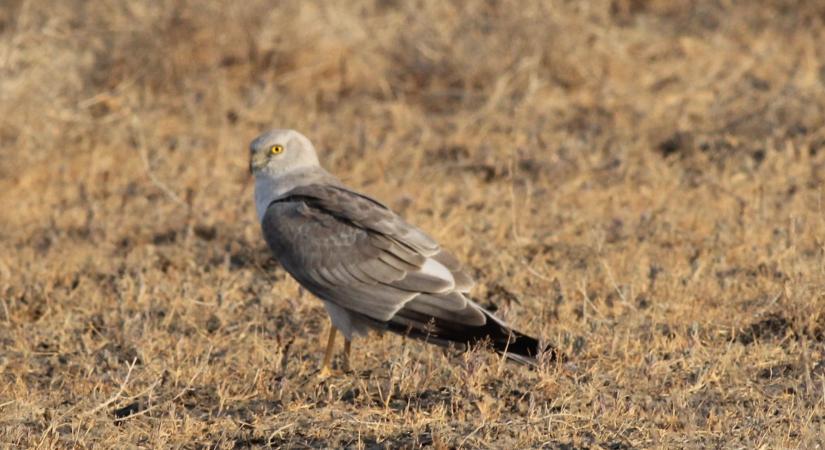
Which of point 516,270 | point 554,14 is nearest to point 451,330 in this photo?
point 516,270

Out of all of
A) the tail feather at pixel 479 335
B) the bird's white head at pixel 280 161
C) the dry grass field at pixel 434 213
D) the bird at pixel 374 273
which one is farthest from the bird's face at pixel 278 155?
the tail feather at pixel 479 335

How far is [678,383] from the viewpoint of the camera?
5789 mm

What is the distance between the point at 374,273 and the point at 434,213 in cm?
230

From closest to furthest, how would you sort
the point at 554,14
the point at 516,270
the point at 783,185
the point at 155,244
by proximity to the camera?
the point at 516,270 → the point at 155,244 → the point at 783,185 → the point at 554,14

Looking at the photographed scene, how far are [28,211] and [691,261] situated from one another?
13.9 ft

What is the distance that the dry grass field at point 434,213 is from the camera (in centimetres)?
559

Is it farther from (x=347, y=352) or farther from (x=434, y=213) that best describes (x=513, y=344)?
(x=434, y=213)

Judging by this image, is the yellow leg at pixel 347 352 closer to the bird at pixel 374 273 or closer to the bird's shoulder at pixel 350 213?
the bird at pixel 374 273

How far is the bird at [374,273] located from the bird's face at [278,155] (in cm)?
41

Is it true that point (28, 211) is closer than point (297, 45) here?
Yes

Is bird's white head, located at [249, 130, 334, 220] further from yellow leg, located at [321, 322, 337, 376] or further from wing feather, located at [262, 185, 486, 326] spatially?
yellow leg, located at [321, 322, 337, 376]

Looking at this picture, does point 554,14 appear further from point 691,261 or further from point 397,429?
point 397,429

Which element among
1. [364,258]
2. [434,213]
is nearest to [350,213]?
[364,258]

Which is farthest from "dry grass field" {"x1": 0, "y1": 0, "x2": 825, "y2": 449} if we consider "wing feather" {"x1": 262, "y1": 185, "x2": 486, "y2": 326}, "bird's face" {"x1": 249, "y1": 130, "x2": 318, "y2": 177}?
"bird's face" {"x1": 249, "y1": 130, "x2": 318, "y2": 177}
